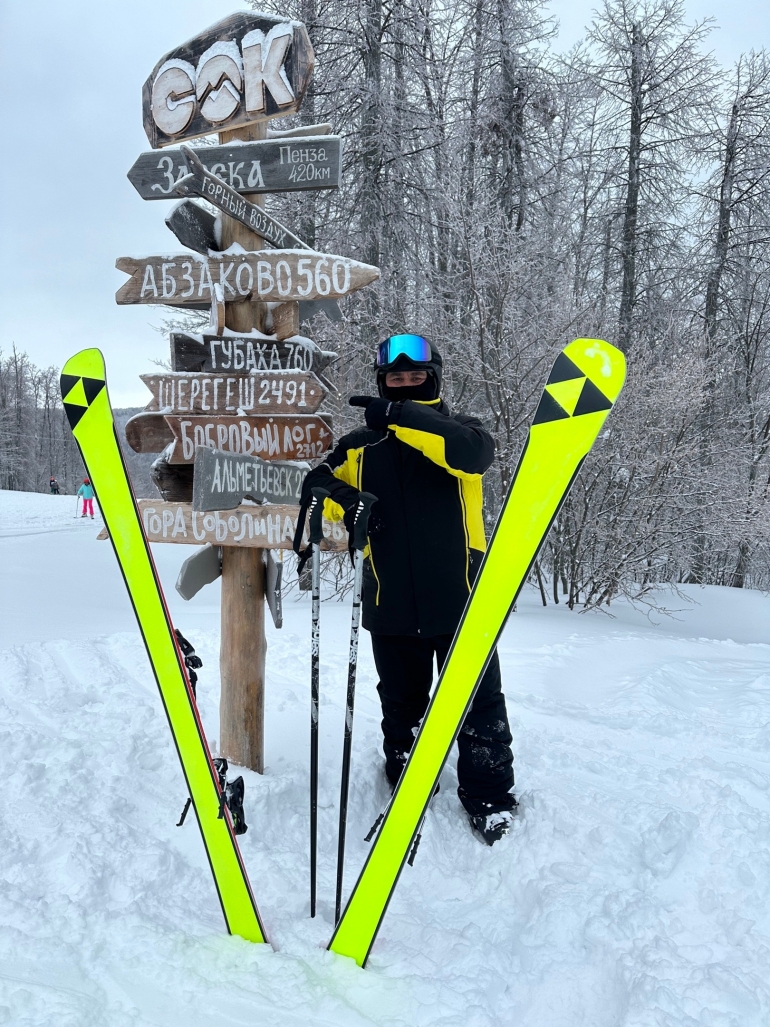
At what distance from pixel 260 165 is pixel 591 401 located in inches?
79.8

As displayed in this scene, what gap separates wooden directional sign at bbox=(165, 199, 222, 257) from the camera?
9.24ft

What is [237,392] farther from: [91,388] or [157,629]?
[157,629]

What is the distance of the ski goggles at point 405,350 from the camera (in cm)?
245

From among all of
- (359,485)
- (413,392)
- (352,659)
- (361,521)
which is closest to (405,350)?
(413,392)

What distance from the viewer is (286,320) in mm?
2961

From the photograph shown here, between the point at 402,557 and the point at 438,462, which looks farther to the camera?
the point at 402,557

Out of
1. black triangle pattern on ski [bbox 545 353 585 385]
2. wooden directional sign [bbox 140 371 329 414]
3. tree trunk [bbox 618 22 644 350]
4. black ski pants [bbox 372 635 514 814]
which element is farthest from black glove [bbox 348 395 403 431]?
tree trunk [bbox 618 22 644 350]

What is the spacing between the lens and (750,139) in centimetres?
1341

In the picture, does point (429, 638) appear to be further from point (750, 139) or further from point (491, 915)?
point (750, 139)

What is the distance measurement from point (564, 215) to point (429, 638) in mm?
12488

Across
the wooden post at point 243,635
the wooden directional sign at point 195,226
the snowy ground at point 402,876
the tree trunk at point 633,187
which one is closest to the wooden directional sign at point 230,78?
the wooden post at point 243,635

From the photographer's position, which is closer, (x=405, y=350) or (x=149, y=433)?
(x=405, y=350)

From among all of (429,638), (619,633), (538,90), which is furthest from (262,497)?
(538,90)

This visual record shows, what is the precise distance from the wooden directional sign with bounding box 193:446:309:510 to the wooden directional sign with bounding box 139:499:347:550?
0.09 m
